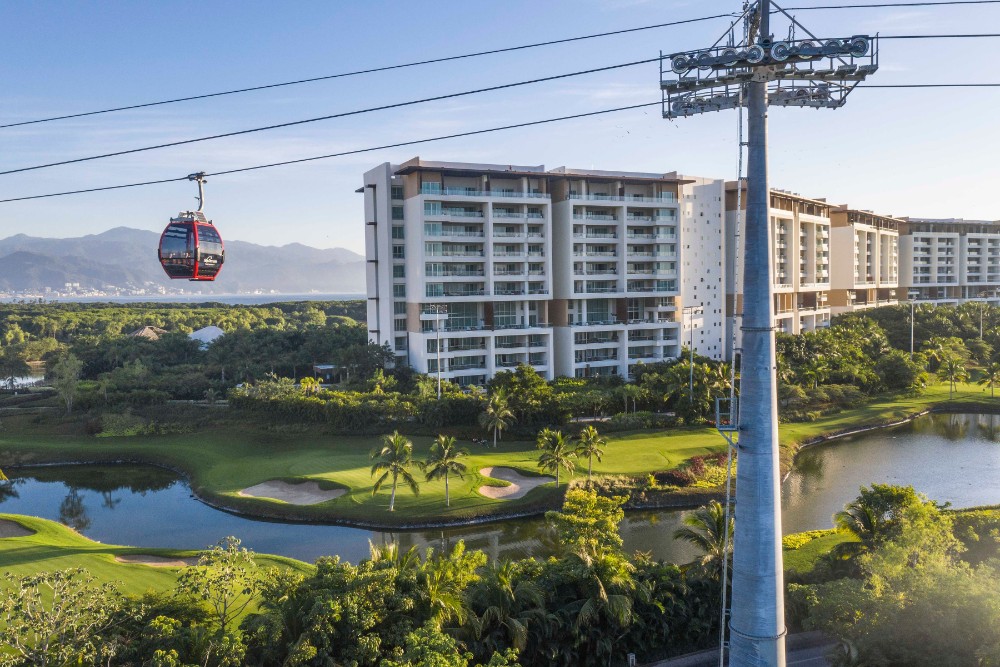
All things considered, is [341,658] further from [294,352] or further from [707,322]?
[707,322]


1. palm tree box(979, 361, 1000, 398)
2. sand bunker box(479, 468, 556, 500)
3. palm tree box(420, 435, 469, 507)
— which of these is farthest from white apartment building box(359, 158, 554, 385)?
palm tree box(979, 361, 1000, 398)

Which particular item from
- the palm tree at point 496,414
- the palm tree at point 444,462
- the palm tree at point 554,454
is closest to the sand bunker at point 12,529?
the palm tree at point 444,462

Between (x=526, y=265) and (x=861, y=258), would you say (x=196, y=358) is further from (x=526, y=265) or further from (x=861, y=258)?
(x=861, y=258)

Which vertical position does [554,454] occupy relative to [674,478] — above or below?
above

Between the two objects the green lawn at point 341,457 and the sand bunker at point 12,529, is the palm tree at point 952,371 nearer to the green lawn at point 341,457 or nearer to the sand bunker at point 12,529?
the green lawn at point 341,457

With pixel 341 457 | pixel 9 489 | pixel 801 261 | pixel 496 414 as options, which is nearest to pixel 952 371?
pixel 801 261

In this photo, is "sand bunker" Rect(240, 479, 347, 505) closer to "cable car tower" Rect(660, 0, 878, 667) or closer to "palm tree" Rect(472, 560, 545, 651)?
"palm tree" Rect(472, 560, 545, 651)
